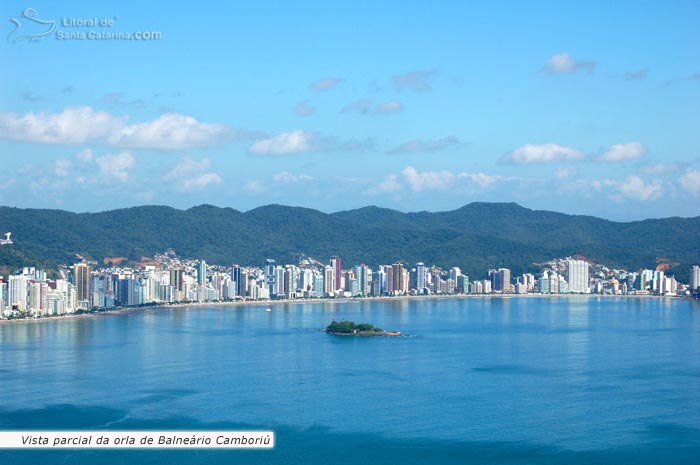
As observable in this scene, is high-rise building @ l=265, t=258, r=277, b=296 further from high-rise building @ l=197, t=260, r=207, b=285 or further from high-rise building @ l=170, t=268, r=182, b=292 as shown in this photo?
high-rise building @ l=170, t=268, r=182, b=292

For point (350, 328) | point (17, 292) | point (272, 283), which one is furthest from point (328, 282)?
point (350, 328)

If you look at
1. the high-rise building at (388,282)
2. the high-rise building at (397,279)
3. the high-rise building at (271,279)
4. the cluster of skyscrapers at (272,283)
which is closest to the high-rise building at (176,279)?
the cluster of skyscrapers at (272,283)

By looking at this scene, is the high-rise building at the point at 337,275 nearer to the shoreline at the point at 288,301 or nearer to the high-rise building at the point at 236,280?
the shoreline at the point at 288,301

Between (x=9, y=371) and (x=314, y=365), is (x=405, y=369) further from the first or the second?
(x=9, y=371)

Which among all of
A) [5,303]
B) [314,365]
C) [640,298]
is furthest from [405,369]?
[640,298]

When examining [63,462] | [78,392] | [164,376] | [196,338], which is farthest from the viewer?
[196,338]

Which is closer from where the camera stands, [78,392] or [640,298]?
[78,392]
